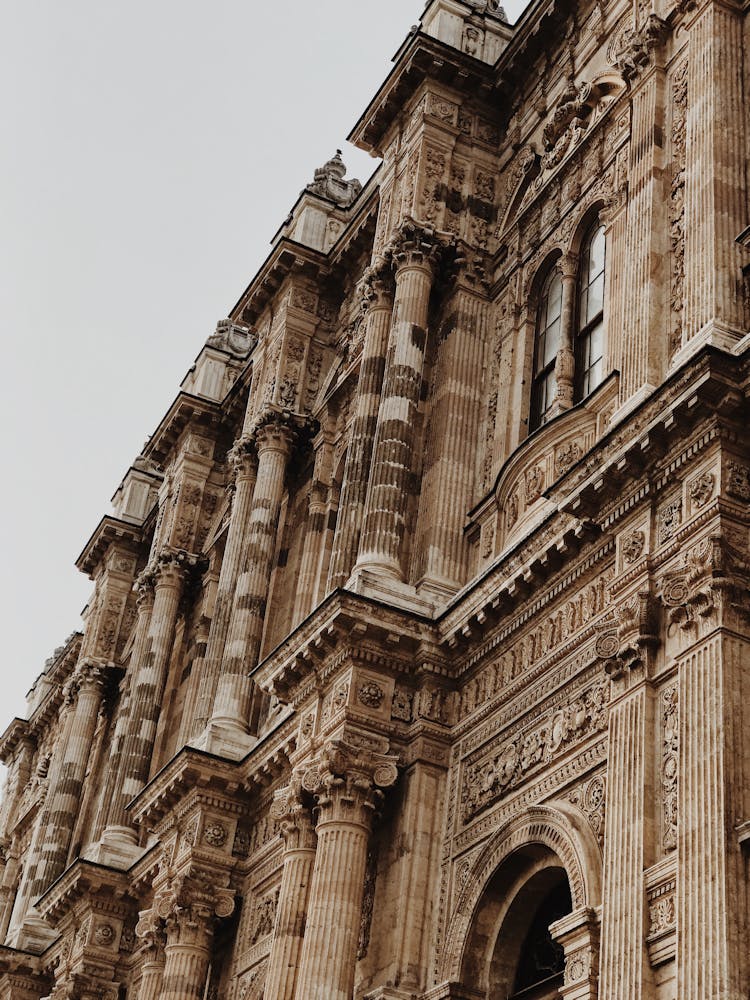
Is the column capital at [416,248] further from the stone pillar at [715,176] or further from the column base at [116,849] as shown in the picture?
the column base at [116,849]

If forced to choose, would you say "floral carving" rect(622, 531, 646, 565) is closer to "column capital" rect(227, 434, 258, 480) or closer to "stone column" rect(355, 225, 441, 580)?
"stone column" rect(355, 225, 441, 580)

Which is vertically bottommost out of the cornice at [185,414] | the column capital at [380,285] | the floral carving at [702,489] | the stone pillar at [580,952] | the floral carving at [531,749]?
the stone pillar at [580,952]

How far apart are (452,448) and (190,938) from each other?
7223 mm

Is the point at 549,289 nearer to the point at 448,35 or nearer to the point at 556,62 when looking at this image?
the point at 556,62

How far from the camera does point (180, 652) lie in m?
28.3

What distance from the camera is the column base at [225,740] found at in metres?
21.5

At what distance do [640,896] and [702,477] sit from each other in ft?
11.5

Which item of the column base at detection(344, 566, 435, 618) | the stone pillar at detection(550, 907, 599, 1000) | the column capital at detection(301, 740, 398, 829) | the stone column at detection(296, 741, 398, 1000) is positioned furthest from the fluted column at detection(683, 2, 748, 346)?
the stone column at detection(296, 741, 398, 1000)

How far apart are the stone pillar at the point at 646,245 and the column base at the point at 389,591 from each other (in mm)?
3642

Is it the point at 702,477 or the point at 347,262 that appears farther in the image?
the point at 347,262

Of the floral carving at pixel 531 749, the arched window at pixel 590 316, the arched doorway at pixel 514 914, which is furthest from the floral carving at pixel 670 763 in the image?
the arched window at pixel 590 316

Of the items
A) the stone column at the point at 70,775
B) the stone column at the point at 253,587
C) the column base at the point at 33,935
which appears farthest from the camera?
the stone column at the point at 70,775

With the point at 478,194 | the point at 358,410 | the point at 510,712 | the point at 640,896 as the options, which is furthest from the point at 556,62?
the point at 640,896

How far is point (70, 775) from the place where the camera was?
30.4 m
